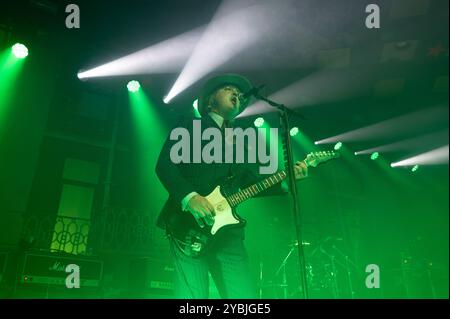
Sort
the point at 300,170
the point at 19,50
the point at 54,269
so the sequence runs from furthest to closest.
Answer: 1. the point at 19,50
2. the point at 54,269
3. the point at 300,170

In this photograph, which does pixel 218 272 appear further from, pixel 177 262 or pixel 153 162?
pixel 153 162

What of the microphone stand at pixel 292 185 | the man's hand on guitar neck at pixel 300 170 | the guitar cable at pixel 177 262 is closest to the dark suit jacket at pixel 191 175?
the guitar cable at pixel 177 262

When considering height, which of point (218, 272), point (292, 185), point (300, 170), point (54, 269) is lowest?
point (218, 272)

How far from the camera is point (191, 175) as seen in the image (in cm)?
302

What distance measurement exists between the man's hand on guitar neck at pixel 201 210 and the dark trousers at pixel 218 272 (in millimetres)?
222

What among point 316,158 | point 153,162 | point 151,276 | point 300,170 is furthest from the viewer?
point 153,162

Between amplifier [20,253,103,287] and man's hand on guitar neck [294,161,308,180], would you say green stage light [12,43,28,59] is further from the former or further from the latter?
man's hand on guitar neck [294,161,308,180]

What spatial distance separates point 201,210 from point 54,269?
11.0 feet

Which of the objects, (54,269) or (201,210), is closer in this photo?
(201,210)

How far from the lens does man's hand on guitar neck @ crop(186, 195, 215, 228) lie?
2662mm

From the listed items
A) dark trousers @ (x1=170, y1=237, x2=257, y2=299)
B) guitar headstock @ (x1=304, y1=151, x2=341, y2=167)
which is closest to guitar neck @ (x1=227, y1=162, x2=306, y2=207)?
guitar headstock @ (x1=304, y1=151, x2=341, y2=167)

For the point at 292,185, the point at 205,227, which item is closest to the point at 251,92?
the point at 292,185

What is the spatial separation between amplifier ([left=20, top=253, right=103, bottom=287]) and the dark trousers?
2.98 m

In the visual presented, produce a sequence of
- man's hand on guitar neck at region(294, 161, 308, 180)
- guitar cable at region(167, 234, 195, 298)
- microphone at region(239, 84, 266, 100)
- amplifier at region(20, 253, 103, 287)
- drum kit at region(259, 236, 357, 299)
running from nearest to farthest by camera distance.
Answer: guitar cable at region(167, 234, 195, 298) → microphone at region(239, 84, 266, 100) → man's hand on guitar neck at region(294, 161, 308, 180) → amplifier at region(20, 253, 103, 287) → drum kit at region(259, 236, 357, 299)
